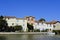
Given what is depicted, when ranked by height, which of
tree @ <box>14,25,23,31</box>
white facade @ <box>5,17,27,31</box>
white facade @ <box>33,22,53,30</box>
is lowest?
tree @ <box>14,25,23,31</box>

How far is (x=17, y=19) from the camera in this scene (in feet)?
388

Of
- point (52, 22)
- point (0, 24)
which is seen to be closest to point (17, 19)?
point (0, 24)

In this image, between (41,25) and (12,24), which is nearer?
(12,24)

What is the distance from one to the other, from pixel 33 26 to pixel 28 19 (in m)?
7.72

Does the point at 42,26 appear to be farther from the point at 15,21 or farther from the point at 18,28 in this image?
the point at 18,28

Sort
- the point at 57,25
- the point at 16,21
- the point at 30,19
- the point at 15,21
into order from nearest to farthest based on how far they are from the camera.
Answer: the point at 15,21, the point at 16,21, the point at 57,25, the point at 30,19

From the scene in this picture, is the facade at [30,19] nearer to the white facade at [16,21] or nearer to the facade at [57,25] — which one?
the white facade at [16,21]

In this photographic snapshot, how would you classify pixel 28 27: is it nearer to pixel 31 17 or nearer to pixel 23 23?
pixel 23 23

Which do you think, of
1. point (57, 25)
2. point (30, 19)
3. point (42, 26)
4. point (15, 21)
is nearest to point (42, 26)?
point (42, 26)

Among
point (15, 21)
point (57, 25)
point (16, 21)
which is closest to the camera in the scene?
point (15, 21)

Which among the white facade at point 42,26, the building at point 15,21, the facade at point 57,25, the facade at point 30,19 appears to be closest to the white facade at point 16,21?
the building at point 15,21

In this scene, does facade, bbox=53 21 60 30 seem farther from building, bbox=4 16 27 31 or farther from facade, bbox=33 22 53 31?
building, bbox=4 16 27 31

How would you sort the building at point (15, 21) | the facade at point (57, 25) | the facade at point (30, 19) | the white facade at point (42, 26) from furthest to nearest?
the facade at point (30, 19) < the white facade at point (42, 26) < the facade at point (57, 25) < the building at point (15, 21)

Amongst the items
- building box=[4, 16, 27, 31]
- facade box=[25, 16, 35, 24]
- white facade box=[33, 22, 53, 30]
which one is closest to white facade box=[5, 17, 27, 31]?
building box=[4, 16, 27, 31]
